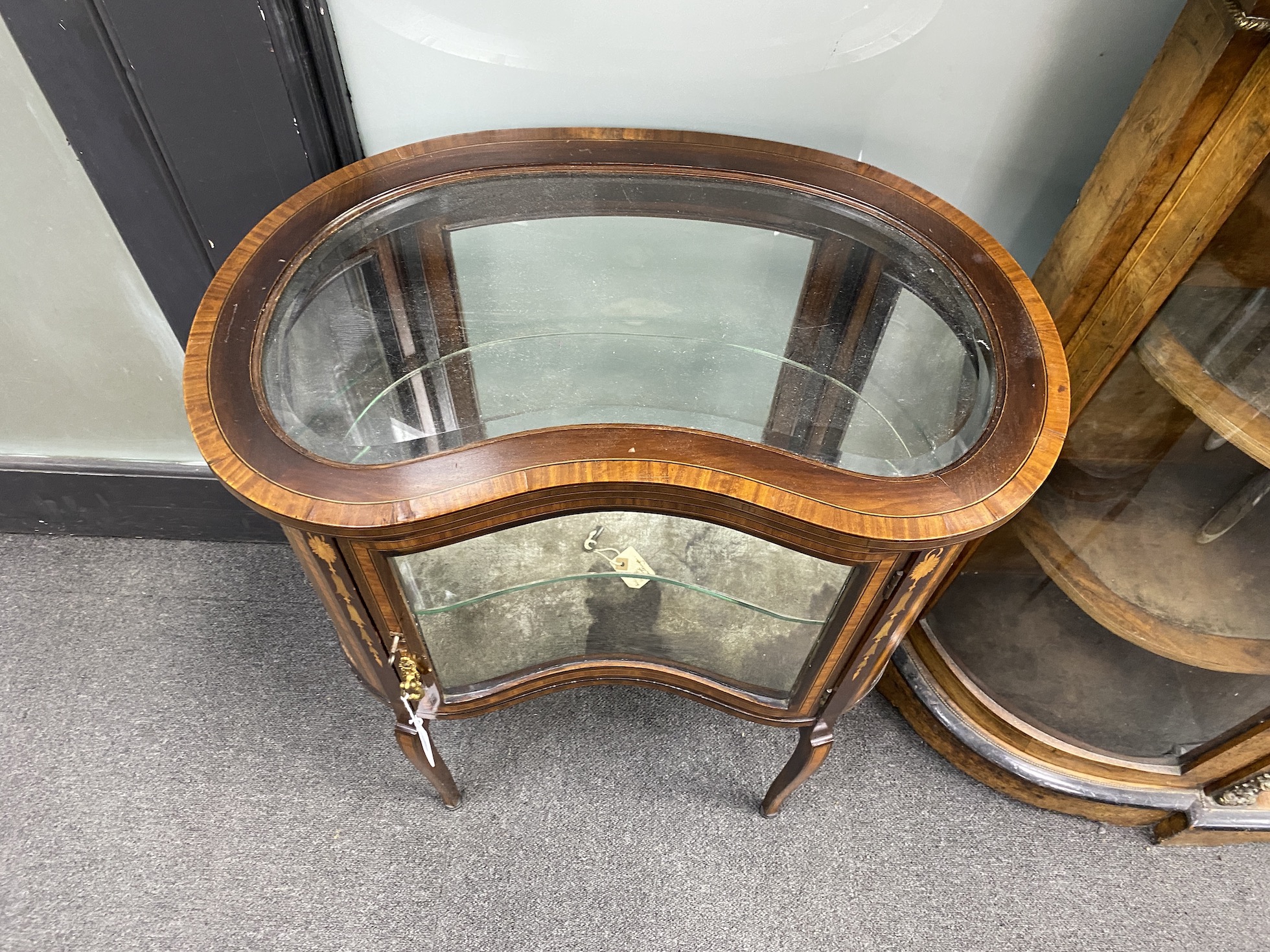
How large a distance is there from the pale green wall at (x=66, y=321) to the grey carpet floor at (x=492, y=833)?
232mm

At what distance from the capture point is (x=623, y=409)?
2.21ft

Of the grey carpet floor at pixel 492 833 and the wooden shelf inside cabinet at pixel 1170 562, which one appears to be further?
the grey carpet floor at pixel 492 833

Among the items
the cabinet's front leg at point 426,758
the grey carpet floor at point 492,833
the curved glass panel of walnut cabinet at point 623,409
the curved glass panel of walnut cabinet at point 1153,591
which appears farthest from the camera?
the grey carpet floor at point 492,833

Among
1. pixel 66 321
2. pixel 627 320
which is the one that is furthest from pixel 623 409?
→ pixel 66 321

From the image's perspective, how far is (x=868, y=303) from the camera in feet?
2.32

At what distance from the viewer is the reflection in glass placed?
0.63 m

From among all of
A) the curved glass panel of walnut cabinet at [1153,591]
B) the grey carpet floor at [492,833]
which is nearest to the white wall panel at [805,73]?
the curved glass panel of walnut cabinet at [1153,591]

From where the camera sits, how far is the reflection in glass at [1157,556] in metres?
0.63

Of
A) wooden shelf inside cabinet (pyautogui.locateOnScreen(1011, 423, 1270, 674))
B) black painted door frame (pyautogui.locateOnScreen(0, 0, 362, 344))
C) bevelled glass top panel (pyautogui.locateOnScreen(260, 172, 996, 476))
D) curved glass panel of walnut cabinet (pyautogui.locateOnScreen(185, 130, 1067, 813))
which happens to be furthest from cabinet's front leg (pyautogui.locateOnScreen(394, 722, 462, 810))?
wooden shelf inside cabinet (pyautogui.locateOnScreen(1011, 423, 1270, 674))

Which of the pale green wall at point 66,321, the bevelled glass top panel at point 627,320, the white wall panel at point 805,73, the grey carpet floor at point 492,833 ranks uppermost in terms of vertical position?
the white wall panel at point 805,73

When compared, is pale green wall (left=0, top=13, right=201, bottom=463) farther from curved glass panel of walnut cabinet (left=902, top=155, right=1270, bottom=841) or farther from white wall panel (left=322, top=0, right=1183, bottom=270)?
curved glass panel of walnut cabinet (left=902, top=155, right=1270, bottom=841)

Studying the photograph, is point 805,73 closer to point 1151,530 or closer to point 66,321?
point 1151,530

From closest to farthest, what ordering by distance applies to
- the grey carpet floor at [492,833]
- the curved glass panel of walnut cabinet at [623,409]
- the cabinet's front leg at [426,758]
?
the curved glass panel of walnut cabinet at [623,409] → the cabinet's front leg at [426,758] → the grey carpet floor at [492,833]

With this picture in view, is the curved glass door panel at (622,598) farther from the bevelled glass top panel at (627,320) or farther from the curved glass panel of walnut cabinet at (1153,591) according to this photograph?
the curved glass panel of walnut cabinet at (1153,591)
